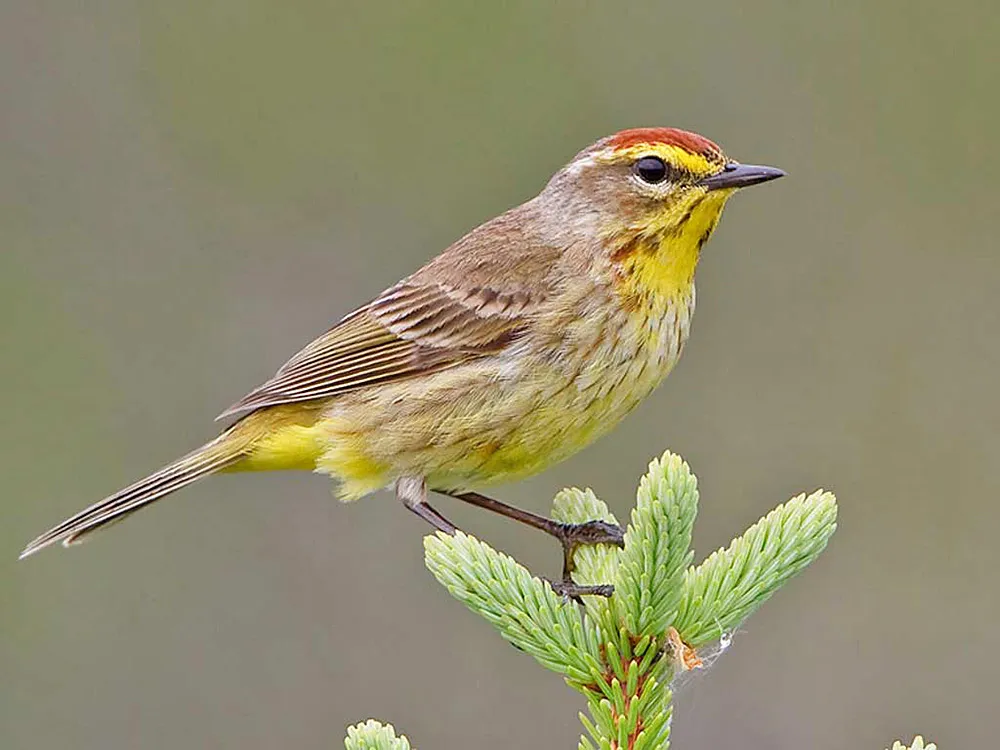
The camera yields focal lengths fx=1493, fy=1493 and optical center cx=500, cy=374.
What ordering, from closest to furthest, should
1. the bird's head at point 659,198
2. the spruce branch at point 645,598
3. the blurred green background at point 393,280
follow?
1. the spruce branch at point 645,598
2. the bird's head at point 659,198
3. the blurred green background at point 393,280

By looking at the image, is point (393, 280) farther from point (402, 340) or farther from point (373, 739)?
point (373, 739)

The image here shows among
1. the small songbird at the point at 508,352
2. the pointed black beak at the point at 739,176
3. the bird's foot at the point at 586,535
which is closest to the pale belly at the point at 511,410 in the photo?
the small songbird at the point at 508,352

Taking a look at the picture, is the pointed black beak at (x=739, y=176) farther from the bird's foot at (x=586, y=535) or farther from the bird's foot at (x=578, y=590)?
the bird's foot at (x=578, y=590)

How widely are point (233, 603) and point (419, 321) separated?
2402mm

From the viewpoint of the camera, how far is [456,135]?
780 centimetres

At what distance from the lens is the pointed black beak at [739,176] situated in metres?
4.37

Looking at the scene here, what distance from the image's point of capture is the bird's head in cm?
452

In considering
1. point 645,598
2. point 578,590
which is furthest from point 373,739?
point 578,590

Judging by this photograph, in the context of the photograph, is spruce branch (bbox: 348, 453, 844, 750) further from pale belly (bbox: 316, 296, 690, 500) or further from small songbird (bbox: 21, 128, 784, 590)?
pale belly (bbox: 316, 296, 690, 500)

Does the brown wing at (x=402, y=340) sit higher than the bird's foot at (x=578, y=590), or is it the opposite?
the brown wing at (x=402, y=340)

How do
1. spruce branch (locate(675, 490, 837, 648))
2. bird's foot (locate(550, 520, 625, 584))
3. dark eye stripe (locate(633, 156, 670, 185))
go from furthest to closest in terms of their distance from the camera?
dark eye stripe (locate(633, 156, 670, 185))
bird's foot (locate(550, 520, 625, 584))
spruce branch (locate(675, 490, 837, 648))

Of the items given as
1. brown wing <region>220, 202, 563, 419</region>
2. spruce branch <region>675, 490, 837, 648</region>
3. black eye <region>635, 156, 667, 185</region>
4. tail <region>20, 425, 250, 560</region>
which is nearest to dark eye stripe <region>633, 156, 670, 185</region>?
black eye <region>635, 156, 667, 185</region>

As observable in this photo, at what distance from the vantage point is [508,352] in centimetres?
458

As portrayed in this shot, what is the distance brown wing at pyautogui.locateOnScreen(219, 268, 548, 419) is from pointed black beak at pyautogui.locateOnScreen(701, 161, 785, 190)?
68cm
